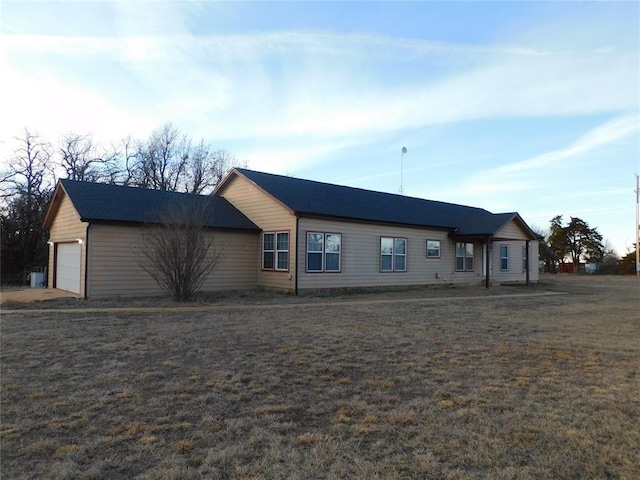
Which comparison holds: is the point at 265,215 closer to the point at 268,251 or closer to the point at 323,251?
the point at 268,251

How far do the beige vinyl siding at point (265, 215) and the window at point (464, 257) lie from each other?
10259mm

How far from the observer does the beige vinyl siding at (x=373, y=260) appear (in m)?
17.4

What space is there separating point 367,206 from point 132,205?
1006 cm

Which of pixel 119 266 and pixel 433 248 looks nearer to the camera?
pixel 119 266

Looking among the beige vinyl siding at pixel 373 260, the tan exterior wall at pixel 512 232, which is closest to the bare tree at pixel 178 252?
the beige vinyl siding at pixel 373 260

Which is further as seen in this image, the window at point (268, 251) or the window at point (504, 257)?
the window at point (504, 257)

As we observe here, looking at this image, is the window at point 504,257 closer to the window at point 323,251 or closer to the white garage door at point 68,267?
the window at point 323,251

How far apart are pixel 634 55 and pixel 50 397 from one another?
15220 millimetres

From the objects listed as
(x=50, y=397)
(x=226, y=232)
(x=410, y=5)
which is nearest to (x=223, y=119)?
Answer: (x=226, y=232)

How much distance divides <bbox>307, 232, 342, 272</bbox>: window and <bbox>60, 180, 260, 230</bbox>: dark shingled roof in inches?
107

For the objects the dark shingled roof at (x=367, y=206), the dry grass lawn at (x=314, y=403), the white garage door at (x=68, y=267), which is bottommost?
the dry grass lawn at (x=314, y=403)

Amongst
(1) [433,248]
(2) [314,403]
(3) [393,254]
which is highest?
(1) [433,248]

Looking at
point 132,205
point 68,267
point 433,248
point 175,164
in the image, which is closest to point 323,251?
point 433,248

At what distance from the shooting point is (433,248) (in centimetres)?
2202
